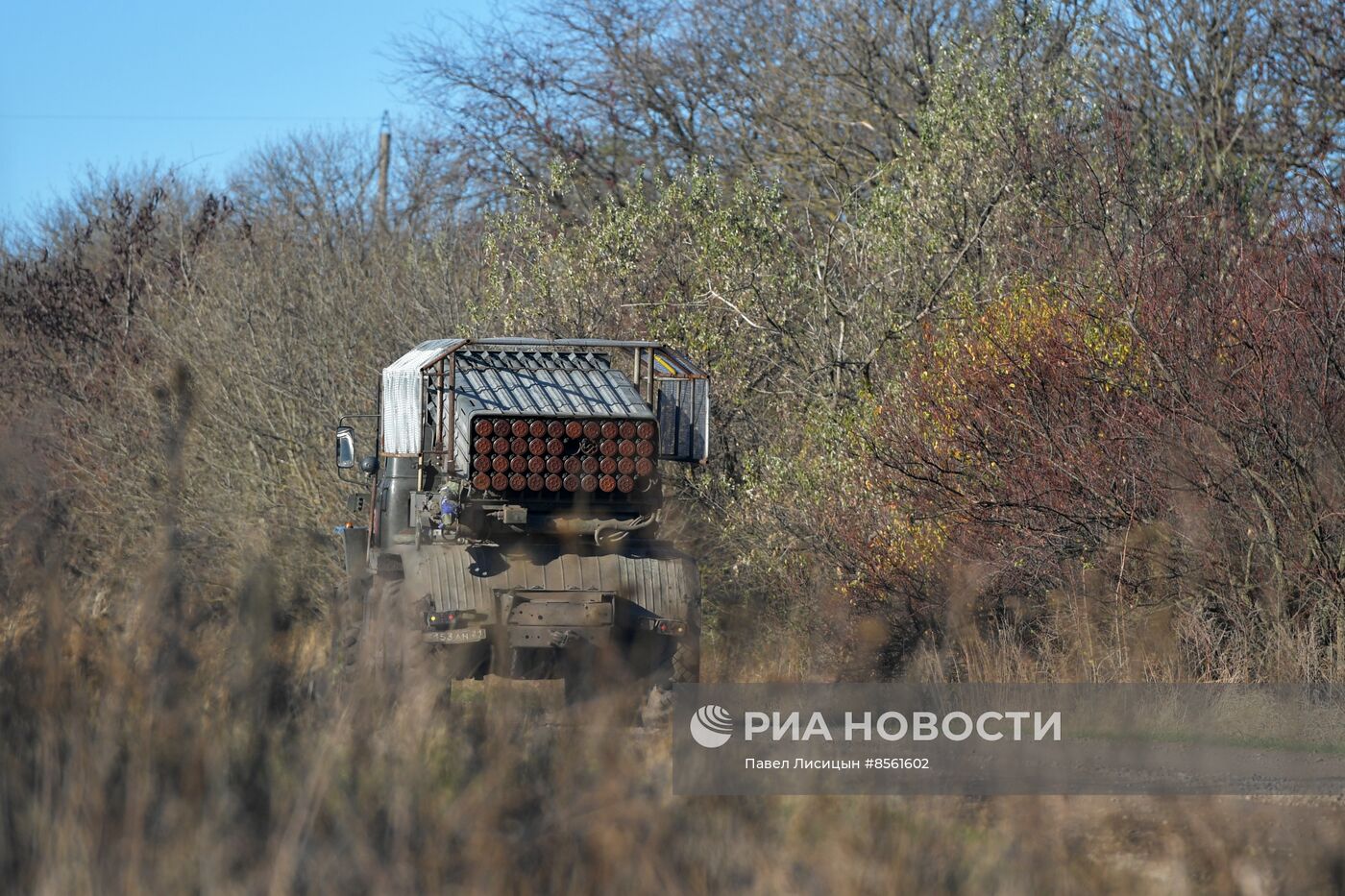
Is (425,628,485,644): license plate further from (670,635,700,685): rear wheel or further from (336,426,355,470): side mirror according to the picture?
(336,426,355,470): side mirror

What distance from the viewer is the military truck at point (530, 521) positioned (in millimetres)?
10266

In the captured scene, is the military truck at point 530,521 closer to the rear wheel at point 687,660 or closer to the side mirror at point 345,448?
the rear wheel at point 687,660

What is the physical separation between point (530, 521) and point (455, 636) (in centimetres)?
104

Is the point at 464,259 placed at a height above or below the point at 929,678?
above

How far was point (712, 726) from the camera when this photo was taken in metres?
7.75

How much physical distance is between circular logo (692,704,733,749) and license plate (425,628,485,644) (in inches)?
98.0

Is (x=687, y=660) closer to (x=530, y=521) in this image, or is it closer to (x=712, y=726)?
(x=530, y=521)

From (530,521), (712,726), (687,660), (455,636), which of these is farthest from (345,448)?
(712,726)

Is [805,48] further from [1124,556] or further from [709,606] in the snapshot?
[1124,556]

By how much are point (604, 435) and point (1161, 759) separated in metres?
4.46

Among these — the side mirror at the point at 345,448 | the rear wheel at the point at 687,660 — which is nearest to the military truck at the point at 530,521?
the rear wheel at the point at 687,660

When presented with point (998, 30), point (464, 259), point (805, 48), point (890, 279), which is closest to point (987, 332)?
point (890, 279)

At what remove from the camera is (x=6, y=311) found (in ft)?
80.3

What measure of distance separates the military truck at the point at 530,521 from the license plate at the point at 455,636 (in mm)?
11
